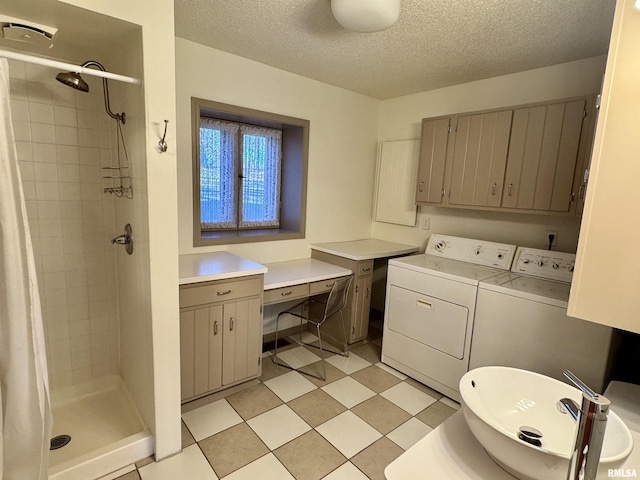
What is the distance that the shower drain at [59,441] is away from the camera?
1.75 m

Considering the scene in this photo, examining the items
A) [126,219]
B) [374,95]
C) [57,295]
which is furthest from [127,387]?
[374,95]

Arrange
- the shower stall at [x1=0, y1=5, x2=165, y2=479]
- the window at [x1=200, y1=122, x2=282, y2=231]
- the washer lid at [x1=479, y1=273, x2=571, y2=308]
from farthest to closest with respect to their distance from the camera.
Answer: the window at [x1=200, y1=122, x2=282, y2=231] → the washer lid at [x1=479, y1=273, x2=571, y2=308] → the shower stall at [x1=0, y1=5, x2=165, y2=479]

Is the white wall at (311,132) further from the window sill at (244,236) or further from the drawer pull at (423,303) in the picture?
the drawer pull at (423,303)

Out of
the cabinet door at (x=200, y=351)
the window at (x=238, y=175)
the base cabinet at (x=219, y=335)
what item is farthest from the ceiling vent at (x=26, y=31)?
the cabinet door at (x=200, y=351)

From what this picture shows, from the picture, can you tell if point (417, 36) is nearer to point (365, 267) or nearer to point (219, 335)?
point (365, 267)

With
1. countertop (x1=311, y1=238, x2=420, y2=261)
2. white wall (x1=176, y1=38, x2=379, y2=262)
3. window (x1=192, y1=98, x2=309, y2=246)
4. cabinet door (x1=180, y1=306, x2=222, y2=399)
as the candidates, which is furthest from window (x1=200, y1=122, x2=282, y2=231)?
cabinet door (x1=180, y1=306, x2=222, y2=399)

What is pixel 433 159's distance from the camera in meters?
2.83

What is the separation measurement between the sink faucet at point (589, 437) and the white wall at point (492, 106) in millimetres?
2135

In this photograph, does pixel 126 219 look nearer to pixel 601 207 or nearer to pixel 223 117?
pixel 223 117

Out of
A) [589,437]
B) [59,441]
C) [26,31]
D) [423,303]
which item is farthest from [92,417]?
[589,437]

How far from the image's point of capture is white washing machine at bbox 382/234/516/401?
7.53 ft

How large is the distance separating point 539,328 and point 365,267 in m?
1.37

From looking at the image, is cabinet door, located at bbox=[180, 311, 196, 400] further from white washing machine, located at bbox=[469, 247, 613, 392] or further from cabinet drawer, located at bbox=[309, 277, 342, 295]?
white washing machine, located at bbox=[469, 247, 613, 392]

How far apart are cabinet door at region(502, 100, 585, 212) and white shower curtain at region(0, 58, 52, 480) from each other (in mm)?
2735
